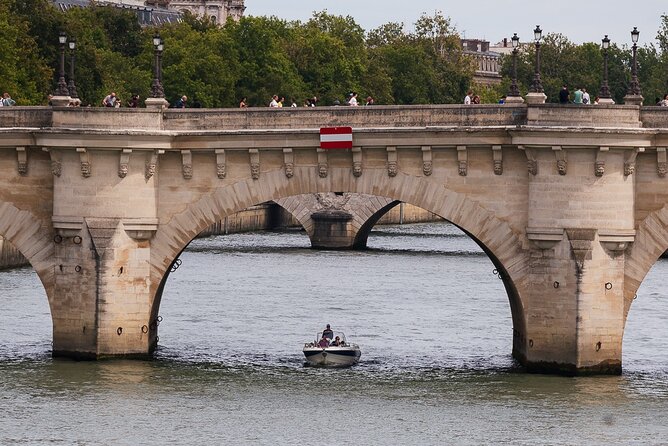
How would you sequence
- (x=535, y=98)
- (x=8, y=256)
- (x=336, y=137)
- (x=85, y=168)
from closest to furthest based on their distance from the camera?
(x=535, y=98) → (x=336, y=137) → (x=85, y=168) → (x=8, y=256)

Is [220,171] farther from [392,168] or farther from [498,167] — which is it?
[498,167]

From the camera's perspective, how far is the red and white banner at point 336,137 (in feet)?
163

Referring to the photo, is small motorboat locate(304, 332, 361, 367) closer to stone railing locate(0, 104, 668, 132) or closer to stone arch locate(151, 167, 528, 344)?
stone arch locate(151, 167, 528, 344)

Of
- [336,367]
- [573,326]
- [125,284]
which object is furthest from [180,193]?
[573,326]

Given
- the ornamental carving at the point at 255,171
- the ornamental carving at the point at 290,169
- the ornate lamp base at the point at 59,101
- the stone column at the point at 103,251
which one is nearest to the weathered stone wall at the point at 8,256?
the ornate lamp base at the point at 59,101

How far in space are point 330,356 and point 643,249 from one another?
8.37 metres

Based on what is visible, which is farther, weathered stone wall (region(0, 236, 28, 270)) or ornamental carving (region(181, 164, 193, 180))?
weathered stone wall (region(0, 236, 28, 270))

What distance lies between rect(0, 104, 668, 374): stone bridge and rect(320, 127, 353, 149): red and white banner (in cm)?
19

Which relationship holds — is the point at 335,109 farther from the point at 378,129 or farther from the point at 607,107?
the point at 607,107

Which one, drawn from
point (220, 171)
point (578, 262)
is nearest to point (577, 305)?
point (578, 262)

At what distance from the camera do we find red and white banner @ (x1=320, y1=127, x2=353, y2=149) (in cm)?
4981

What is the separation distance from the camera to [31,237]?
5159cm

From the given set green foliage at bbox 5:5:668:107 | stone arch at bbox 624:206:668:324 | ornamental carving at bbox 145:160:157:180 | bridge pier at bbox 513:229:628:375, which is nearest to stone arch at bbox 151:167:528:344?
bridge pier at bbox 513:229:628:375

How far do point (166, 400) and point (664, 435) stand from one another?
436 inches
